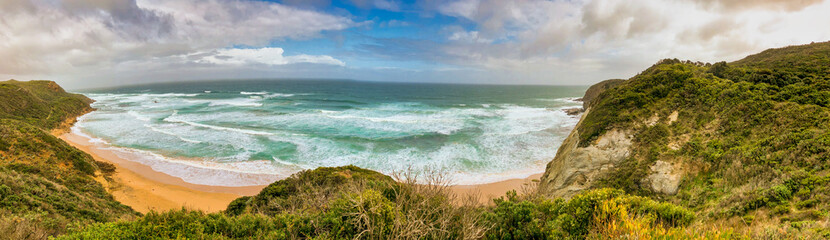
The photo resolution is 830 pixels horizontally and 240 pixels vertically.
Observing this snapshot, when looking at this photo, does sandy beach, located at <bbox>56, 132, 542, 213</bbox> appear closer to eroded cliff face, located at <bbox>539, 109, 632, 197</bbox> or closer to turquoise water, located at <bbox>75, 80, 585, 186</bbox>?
turquoise water, located at <bbox>75, 80, 585, 186</bbox>

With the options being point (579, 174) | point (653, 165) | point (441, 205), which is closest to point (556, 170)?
point (579, 174)

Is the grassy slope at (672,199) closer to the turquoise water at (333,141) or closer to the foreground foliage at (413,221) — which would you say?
the foreground foliage at (413,221)

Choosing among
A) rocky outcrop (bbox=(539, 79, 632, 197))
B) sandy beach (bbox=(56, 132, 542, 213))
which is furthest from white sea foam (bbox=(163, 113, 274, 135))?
rocky outcrop (bbox=(539, 79, 632, 197))

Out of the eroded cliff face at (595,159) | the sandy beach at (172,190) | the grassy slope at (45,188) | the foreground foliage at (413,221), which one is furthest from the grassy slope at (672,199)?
the sandy beach at (172,190)

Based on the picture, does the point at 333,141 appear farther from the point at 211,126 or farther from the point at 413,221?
the point at 413,221

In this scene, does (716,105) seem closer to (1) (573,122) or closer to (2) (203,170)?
(2) (203,170)
